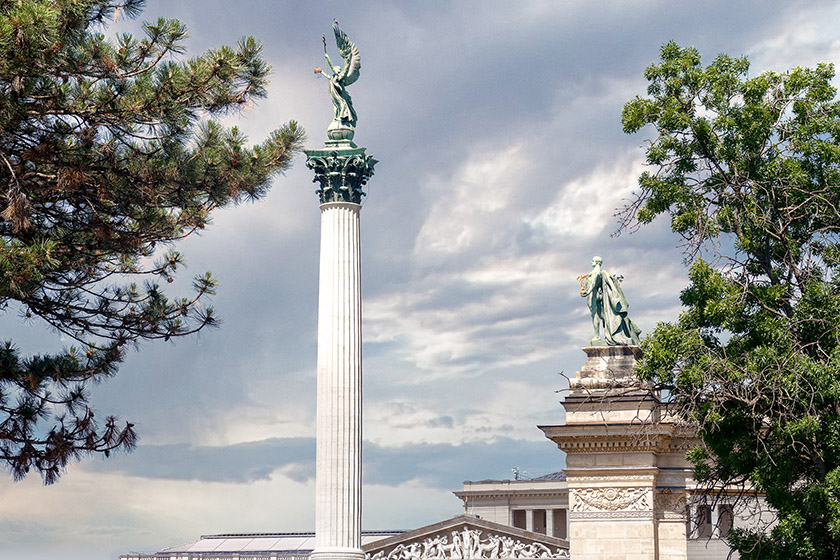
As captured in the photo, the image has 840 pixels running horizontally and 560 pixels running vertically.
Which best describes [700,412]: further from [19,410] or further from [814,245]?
[19,410]

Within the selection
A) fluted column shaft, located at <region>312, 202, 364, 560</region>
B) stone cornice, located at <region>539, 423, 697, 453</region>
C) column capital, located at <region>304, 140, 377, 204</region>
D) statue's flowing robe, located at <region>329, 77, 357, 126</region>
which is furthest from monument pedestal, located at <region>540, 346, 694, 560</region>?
statue's flowing robe, located at <region>329, 77, 357, 126</region>

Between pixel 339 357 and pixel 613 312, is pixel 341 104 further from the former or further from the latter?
pixel 613 312

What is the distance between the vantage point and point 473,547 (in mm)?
51125

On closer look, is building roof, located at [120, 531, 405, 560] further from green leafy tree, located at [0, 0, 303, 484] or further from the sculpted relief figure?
green leafy tree, located at [0, 0, 303, 484]

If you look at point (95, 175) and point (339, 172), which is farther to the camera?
point (339, 172)

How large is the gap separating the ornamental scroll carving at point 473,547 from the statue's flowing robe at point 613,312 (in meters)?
20.0

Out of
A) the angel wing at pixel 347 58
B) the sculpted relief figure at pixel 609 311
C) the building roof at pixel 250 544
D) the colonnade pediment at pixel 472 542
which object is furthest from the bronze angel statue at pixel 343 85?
the building roof at pixel 250 544

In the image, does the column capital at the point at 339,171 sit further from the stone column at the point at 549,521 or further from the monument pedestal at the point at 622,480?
the stone column at the point at 549,521

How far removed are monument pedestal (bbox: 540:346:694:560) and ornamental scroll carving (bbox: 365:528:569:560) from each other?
19.8 meters

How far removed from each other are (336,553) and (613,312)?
10.4 metres

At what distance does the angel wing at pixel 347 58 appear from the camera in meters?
33.0

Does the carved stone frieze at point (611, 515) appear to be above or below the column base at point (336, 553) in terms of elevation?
above

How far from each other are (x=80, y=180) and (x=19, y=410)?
4504mm

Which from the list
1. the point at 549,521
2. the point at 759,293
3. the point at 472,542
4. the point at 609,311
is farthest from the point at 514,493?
the point at 759,293
